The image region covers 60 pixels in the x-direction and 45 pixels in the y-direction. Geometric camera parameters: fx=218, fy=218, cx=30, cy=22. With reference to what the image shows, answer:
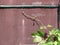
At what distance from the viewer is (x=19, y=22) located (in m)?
3.18

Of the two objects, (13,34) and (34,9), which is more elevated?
(34,9)

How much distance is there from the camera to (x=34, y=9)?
316 cm

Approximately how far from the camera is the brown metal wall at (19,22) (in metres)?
3.17

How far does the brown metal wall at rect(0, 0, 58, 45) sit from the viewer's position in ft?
10.4

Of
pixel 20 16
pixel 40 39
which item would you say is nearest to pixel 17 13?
pixel 20 16

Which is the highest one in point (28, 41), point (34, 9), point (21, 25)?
point (34, 9)

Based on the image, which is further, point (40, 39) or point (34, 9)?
point (34, 9)

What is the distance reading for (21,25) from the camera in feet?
10.4

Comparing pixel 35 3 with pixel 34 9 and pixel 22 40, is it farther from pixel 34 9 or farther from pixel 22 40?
pixel 22 40

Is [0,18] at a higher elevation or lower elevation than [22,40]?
higher

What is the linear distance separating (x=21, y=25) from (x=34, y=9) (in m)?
0.30

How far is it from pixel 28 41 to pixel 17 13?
44 cm

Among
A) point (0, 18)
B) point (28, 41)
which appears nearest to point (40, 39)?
point (28, 41)

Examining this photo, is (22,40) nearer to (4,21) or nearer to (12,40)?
(12,40)
